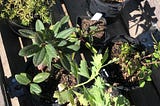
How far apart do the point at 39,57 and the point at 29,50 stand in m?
0.05

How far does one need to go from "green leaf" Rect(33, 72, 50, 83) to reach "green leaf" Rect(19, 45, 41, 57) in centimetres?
16

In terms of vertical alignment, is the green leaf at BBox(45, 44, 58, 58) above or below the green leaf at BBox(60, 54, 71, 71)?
above

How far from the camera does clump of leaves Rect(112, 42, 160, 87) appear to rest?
6.23 feet

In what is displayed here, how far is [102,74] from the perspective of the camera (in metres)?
1.94

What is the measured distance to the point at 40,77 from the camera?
1733 mm

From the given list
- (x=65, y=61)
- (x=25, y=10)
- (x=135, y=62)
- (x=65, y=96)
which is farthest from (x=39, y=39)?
(x=135, y=62)

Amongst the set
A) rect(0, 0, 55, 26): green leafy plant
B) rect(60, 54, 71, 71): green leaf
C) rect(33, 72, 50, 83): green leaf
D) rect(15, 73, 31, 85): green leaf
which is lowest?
rect(33, 72, 50, 83): green leaf

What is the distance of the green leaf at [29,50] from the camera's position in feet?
5.23

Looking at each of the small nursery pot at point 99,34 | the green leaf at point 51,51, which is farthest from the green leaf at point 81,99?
the small nursery pot at point 99,34

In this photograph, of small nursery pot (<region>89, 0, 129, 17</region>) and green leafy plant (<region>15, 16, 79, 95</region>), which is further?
small nursery pot (<region>89, 0, 129, 17</region>)

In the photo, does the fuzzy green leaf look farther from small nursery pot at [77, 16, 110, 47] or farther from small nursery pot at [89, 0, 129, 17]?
small nursery pot at [89, 0, 129, 17]

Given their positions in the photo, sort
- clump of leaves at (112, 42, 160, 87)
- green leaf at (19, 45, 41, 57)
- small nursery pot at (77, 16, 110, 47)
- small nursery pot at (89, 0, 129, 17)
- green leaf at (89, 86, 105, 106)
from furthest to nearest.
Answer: small nursery pot at (89, 0, 129, 17) < small nursery pot at (77, 16, 110, 47) < clump of leaves at (112, 42, 160, 87) < green leaf at (19, 45, 41, 57) < green leaf at (89, 86, 105, 106)

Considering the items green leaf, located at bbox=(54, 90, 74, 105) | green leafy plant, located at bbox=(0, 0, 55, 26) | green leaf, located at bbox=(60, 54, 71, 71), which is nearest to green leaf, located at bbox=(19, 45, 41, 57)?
green leaf, located at bbox=(60, 54, 71, 71)

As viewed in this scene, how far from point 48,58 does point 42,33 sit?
108 millimetres
